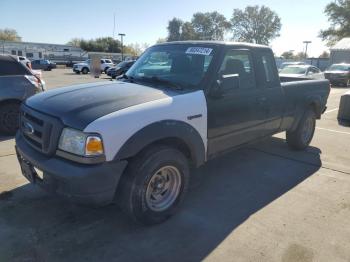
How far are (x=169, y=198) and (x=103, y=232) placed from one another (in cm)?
82

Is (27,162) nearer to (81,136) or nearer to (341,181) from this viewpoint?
(81,136)

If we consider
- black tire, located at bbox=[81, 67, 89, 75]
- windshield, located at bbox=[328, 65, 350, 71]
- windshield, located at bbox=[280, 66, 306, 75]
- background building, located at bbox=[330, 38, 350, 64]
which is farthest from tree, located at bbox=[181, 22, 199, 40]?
windshield, located at bbox=[280, 66, 306, 75]

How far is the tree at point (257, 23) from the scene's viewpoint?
3538 inches

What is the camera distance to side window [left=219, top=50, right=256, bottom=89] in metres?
4.30

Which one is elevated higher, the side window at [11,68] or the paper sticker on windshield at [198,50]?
the paper sticker on windshield at [198,50]

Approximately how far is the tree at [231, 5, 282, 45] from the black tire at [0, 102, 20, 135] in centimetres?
8893

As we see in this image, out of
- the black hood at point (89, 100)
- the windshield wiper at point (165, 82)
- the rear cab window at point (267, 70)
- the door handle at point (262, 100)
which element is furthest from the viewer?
the rear cab window at point (267, 70)

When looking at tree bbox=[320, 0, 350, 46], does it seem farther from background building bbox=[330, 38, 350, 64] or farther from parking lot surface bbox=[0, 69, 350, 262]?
parking lot surface bbox=[0, 69, 350, 262]

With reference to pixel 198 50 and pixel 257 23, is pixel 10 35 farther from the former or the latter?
pixel 198 50

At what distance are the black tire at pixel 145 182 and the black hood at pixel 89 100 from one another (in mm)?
565

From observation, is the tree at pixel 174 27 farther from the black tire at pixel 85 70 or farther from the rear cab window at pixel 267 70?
the rear cab window at pixel 267 70

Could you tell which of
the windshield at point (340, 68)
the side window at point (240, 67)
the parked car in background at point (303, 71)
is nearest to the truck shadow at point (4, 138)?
the side window at point (240, 67)

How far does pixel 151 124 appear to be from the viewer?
10.9ft

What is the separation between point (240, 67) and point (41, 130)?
2.68 metres
